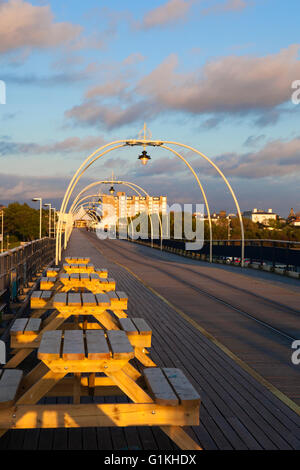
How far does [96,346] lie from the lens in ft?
11.4

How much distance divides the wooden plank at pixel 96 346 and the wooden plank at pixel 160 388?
1.27ft

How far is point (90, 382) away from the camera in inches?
169

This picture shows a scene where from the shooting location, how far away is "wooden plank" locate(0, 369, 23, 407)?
308cm

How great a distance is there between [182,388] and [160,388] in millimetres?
156

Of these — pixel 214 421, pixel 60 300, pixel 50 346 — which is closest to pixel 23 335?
pixel 60 300

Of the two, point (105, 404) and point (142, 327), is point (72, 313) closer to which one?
point (142, 327)

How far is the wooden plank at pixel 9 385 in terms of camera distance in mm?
3076

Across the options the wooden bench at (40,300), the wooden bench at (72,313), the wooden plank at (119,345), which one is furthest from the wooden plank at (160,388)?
the wooden bench at (40,300)

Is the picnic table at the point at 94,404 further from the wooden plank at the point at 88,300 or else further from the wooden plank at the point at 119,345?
the wooden plank at the point at 88,300

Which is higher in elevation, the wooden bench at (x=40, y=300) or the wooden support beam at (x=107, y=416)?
the wooden bench at (x=40, y=300)

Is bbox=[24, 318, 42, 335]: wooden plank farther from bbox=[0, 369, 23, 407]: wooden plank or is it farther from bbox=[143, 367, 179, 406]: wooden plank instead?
bbox=[143, 367, 179, 406]: wooden plank

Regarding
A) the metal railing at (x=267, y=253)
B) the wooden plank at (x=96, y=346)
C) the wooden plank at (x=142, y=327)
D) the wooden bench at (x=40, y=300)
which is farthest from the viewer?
the metal railing at (x=267, y=253)

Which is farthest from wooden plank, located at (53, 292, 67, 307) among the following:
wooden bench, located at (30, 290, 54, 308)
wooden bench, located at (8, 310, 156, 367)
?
wooden bench, located at (30, 290, 54, 308)

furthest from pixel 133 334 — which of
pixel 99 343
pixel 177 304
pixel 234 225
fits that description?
pixel 234 225
